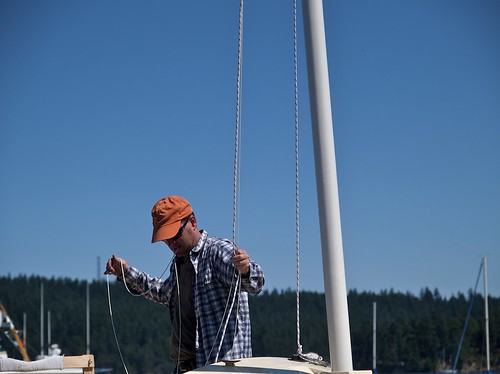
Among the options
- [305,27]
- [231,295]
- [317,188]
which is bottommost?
[231,295]

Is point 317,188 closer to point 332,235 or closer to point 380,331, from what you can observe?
point 332,235

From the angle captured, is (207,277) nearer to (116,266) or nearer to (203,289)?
(203,289)

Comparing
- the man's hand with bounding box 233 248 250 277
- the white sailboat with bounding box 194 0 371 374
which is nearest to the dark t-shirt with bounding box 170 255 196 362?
the man's hand with bounding box 233 248 250 277

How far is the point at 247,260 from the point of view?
15.0 feet

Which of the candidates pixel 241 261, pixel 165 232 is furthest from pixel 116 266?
pixel 241 261

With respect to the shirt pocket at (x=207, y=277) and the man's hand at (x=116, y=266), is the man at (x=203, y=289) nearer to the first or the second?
the shirt pocket at (x=207, y=277)

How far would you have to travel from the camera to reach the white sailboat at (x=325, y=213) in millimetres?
4133

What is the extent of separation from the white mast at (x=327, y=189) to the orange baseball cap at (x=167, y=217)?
0.91 metres

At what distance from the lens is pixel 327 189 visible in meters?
4.19

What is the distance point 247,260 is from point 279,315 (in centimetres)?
8590

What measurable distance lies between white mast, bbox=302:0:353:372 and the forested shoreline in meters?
74.0

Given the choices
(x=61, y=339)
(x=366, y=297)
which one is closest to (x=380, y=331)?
(x=366, y=297)

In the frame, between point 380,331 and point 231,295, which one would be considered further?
point 380,331

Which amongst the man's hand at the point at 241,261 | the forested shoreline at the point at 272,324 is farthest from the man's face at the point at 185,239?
the forested shoreline at the point at 272,324
